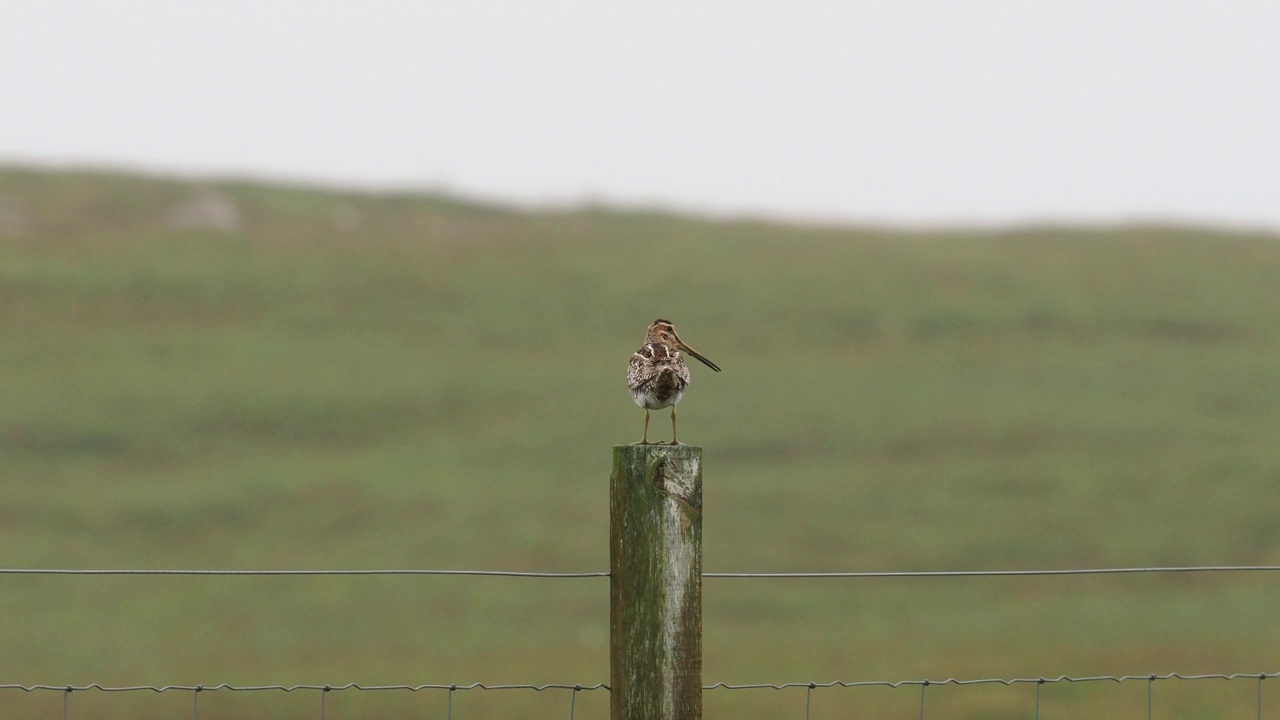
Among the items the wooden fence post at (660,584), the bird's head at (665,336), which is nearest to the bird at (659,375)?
the bird's head at (665,336)

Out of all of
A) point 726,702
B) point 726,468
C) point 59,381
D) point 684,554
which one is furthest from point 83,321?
point 684,554

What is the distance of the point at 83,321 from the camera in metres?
45.7

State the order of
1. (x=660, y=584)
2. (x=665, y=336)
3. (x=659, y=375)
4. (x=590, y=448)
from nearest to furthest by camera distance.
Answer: (x=660, y=584), (x=659, y=375), (x=665, y=336), (x=590, y=448)

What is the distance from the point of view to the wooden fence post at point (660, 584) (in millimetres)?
4926

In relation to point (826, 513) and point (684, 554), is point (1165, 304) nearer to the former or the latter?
point (826, 513)

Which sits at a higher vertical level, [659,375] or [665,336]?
[665,336]

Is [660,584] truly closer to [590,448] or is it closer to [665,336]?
[665,336]

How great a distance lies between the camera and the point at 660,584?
4.93 meters

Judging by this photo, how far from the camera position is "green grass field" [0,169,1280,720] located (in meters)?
23.4

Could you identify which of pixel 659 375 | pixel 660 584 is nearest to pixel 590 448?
pixel 659 375

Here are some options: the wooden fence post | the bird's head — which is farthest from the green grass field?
the wooden fence post

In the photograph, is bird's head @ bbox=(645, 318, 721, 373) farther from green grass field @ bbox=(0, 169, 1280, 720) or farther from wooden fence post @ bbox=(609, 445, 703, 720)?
green grass field @ bbox=(0, 169, 1280, 720)

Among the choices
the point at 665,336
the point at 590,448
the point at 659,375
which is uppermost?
the point at 590,448

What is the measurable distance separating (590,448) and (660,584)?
3200 centimetres
